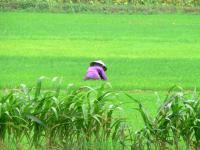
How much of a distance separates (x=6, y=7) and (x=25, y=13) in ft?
3.41

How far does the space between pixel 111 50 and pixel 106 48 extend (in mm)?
444

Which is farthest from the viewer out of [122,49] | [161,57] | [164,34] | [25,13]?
[25,13]

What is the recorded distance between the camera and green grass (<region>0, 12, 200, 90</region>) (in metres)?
14.7

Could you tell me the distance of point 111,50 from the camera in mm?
19219

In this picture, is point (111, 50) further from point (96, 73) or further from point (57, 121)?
point (57, 121)

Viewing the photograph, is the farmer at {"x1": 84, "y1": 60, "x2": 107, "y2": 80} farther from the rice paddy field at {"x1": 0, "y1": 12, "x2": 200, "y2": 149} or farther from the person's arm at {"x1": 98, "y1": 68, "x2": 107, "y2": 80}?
the rice paddy field at {"x1": 0, "y1": 12, "x2": 200, "y2": 149}

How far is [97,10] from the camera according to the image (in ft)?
99.7

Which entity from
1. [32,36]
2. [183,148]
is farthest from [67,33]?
[183,148]

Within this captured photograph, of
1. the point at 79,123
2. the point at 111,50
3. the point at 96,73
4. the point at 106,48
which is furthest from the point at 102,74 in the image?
the point at 79,123

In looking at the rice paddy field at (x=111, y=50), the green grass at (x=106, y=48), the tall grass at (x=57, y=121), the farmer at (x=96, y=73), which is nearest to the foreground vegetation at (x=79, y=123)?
the tall grass at (x=57, y=121)

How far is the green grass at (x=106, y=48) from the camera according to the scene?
48.3 feet

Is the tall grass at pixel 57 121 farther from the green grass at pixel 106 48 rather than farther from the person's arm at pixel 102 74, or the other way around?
the person's arm at pixel 102 74

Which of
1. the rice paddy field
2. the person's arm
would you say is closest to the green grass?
the rice paddy field

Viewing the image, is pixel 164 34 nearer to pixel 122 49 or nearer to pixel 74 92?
pixel 122 49
